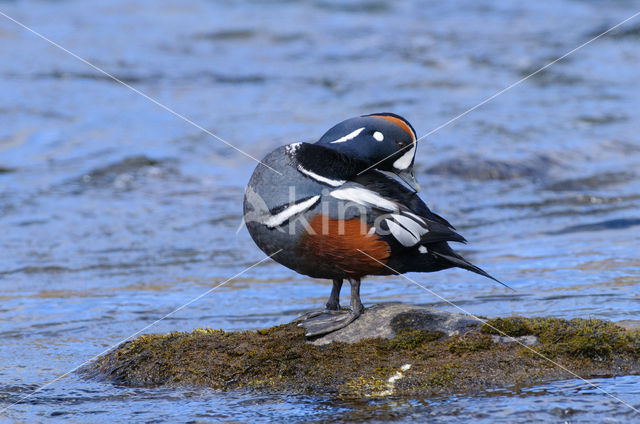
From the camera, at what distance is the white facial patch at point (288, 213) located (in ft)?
17.2

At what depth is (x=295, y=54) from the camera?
1833 cm

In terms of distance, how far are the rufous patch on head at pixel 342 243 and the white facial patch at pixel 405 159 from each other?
0.65 meters

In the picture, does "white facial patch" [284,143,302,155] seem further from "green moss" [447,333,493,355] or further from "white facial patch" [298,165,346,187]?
"green moss" [447,333,493,355]

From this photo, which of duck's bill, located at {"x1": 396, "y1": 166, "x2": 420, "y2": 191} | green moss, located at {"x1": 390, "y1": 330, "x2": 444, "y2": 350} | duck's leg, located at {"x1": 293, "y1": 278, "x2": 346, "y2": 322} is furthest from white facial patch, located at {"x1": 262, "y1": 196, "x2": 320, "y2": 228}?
green moss, located at {"x1": 390, "y1": 330, "x2": 444, "y2": 350}

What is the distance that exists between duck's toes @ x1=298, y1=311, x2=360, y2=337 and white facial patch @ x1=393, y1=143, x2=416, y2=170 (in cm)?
100

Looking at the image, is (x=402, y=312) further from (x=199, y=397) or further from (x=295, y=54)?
(x=295, y=54)

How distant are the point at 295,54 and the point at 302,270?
530 inches

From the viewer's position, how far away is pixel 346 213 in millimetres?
5254

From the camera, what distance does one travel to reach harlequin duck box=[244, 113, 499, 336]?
5230 mm

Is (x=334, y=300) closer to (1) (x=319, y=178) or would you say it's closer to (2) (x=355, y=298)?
(2) (x=355, y=298)

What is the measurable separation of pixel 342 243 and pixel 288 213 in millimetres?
361

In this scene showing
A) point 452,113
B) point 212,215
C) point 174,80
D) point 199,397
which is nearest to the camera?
point 199,397

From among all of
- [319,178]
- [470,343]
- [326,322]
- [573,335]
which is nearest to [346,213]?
[319,178]

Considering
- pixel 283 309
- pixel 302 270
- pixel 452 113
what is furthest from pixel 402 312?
pixel 452 113
